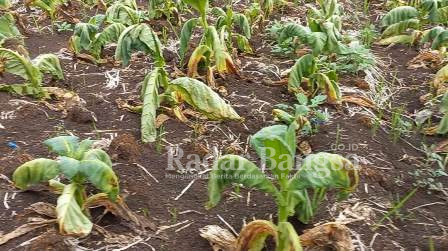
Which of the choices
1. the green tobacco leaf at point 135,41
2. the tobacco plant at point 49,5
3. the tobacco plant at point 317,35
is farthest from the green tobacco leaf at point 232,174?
the tobacco plant at point 49,5

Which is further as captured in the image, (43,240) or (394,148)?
(394,148)

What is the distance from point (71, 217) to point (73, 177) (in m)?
0.16

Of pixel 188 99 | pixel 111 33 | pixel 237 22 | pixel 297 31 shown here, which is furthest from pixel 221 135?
pixel 237 22

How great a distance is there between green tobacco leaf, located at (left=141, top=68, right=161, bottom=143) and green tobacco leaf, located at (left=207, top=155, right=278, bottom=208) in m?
0.74

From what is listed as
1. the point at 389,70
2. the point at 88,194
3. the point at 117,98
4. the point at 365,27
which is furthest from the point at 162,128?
the point at 365,27

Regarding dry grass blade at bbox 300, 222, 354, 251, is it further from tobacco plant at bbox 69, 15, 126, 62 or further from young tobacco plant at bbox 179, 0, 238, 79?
tobacco plant at bbox 69, 15, 126, 62

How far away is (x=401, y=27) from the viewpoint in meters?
4.15

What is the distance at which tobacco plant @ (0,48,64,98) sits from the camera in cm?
285

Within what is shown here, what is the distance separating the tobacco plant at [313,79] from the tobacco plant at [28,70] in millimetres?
1314

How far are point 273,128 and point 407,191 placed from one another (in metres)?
0.88

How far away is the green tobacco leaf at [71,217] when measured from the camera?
6.25 ft

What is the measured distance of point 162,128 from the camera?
2.77 metres

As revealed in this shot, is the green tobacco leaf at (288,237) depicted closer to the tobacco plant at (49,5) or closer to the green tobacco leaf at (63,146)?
the green tobacco leaf at (63,146)

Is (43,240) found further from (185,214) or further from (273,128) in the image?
(273,128)
